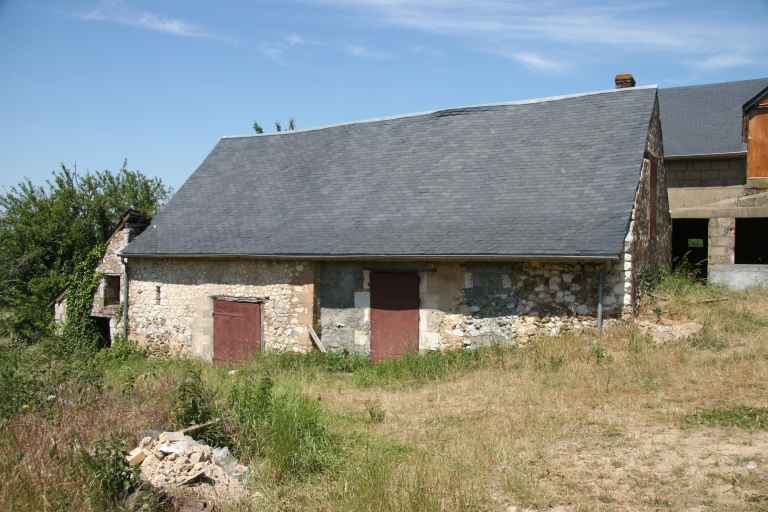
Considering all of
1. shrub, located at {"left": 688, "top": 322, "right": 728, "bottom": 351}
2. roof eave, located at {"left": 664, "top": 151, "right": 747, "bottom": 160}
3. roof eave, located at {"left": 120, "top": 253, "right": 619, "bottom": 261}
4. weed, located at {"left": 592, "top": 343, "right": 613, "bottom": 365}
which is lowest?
weed, located at {"left": 592, "top": 343, "right": 613, "bottom": 365}

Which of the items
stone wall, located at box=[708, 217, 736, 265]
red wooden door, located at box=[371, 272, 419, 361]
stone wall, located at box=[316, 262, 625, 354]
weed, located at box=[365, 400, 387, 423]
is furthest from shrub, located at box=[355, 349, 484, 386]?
stone wall, located at box=[708, 217, 736, 265]

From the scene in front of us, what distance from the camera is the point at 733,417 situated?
22.8ft

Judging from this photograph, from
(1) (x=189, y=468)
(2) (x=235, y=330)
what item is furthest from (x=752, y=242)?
(1) (x=189, y=468)

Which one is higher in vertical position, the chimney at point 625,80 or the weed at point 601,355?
the chimney at point 625,80

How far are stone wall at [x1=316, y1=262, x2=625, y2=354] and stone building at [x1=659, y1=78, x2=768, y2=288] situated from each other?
5642mm

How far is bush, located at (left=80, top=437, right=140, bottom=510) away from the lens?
5.22m

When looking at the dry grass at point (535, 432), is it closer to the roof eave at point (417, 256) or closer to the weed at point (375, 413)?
the weed at point (375, 413)

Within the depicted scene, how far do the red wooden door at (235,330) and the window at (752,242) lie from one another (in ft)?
47.1

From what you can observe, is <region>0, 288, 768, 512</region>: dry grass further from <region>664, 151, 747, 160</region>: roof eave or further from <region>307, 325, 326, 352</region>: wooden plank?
<region>664, 151, 747, 160</region>: roof eave

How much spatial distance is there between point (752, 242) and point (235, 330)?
15333mm

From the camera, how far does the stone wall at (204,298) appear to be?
13.3 m

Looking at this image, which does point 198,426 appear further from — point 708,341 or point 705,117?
point 705,117

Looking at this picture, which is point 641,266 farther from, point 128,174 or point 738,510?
point 128,174

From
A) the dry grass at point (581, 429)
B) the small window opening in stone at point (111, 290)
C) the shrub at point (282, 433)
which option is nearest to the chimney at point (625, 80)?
the dry grass at point (581, 429)
